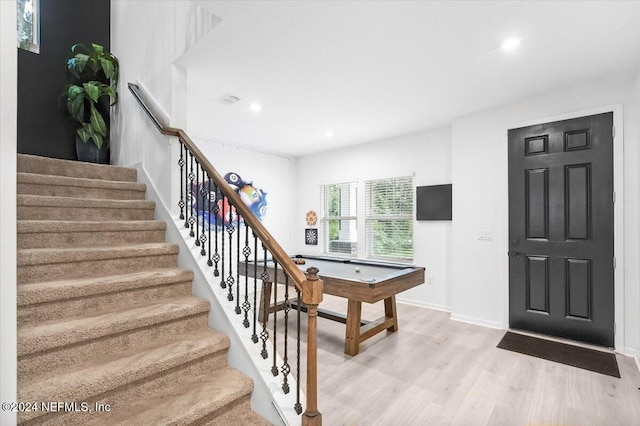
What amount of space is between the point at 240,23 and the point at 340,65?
0.94 meters

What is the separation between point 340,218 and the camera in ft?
19.6

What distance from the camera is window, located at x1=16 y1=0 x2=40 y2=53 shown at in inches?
134

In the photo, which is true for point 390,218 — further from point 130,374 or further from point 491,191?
point 130,374

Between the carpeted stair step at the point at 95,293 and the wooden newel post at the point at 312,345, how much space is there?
1132 mm

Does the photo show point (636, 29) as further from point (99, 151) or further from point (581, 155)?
point (99, 151)

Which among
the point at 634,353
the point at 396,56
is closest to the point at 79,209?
the point at 396,56

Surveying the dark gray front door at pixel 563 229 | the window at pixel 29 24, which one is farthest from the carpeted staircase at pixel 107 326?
the dark gray front door at pixel 563 229

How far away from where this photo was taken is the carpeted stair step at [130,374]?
136 centimetres

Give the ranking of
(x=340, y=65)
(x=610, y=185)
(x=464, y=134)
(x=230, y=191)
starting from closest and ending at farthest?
(x=230, y=191)
(x=340, y=65)
(x=610, y=185)
(x=464, y=134)

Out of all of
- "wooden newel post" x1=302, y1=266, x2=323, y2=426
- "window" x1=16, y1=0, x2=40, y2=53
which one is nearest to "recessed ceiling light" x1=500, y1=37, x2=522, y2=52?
"wooden newel post" x1=302, y1=266, x2=323, y2=426

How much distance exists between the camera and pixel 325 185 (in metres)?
6.20

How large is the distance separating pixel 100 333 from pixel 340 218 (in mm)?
4632

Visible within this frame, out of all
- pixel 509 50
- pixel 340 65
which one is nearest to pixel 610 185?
pixel 509 50

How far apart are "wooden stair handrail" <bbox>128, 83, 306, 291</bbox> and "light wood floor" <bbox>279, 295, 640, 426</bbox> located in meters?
1.09
